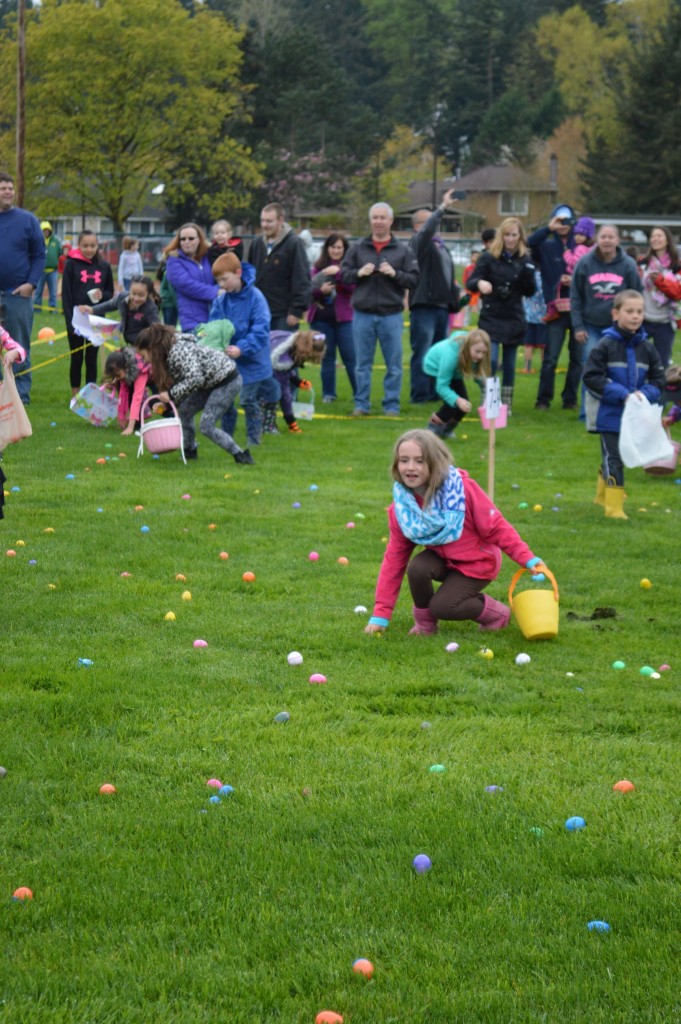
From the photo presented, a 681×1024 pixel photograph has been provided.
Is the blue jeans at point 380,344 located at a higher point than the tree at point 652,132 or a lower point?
lower

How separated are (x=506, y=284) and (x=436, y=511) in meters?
7.78

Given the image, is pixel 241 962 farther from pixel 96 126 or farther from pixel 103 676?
pixel 96 126

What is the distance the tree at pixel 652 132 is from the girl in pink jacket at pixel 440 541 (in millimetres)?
46947

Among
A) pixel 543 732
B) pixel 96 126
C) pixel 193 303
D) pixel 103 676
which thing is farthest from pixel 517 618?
pixel 96 126

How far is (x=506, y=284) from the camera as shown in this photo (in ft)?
43.0

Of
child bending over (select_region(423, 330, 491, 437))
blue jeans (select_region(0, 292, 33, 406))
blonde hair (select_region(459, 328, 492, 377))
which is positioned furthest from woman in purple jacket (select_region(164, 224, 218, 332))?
blonde hair (select_region(459, 328, 492, 377))

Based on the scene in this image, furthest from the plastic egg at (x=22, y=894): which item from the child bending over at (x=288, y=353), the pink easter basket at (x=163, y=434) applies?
the child bending over at (x=288, y=353)

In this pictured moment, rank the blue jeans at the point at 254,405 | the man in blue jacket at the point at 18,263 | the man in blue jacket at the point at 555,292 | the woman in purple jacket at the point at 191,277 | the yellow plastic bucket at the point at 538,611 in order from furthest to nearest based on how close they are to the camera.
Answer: the man in blue jacket at the point at 555,292 → the man in blue jacket at the point at 18,263 → the woman in purple jacket at the point at 191,277 → the blue jeans at the point at 254,405 → the yellow plastic bucket at the point at 538,611

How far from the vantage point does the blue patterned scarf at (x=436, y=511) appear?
5.79 m

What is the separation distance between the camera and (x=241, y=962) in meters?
3.22

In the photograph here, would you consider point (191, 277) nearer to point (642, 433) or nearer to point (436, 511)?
point (642, 433)

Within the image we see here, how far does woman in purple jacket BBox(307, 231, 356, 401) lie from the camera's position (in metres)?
13.8

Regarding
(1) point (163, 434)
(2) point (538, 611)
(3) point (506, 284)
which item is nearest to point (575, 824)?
(2) point (538, 611)

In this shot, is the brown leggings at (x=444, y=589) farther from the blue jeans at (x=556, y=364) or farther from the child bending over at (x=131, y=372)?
the blue jeans at (x=556, y=364)
